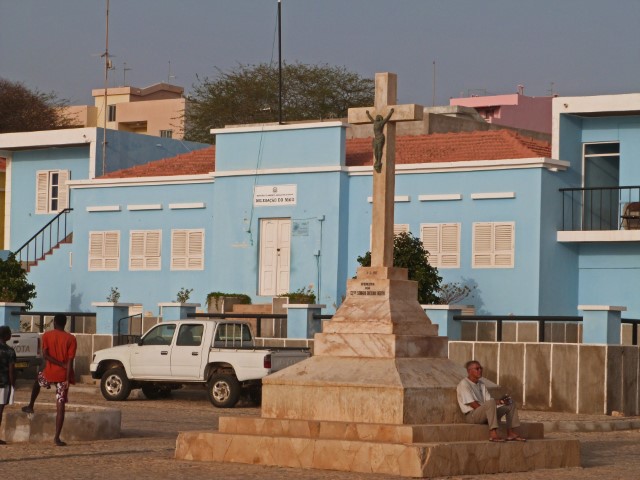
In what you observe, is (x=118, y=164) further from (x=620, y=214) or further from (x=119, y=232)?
(x=620, y=214)

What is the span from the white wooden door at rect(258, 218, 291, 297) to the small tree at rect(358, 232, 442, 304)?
12.5 feet

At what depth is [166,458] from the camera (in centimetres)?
1611

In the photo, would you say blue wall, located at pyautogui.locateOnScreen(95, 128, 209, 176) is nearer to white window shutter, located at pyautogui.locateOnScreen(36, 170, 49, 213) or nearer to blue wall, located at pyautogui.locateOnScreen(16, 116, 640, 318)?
white window shutter, located at pyautogui.locateOnScreen(36, 170, 49, 213)

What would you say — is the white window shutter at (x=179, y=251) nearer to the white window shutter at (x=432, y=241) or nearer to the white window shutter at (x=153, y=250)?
the white window shutter at (x=153, y=250)

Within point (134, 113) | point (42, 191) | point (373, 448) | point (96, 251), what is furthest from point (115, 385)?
point (134, 113)

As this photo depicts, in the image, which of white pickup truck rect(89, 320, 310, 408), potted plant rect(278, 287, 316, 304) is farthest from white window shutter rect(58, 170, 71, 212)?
white pickup truck rect(89, 320, 310, 408)

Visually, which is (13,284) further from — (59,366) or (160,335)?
(59,366)

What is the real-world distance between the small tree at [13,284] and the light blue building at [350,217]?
8.25 feet

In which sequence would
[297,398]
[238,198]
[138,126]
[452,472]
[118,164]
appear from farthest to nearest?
[138,126]
[118,164]
[238,198]
[297,398]
[452,472]


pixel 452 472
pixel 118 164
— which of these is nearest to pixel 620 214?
pixel 118 164

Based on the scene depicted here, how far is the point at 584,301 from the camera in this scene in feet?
103

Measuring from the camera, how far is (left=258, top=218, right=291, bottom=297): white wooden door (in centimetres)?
3388

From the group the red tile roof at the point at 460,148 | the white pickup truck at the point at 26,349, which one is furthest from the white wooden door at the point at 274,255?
the white pickup truck at the point at 26,349

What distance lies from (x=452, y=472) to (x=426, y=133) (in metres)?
22.9
